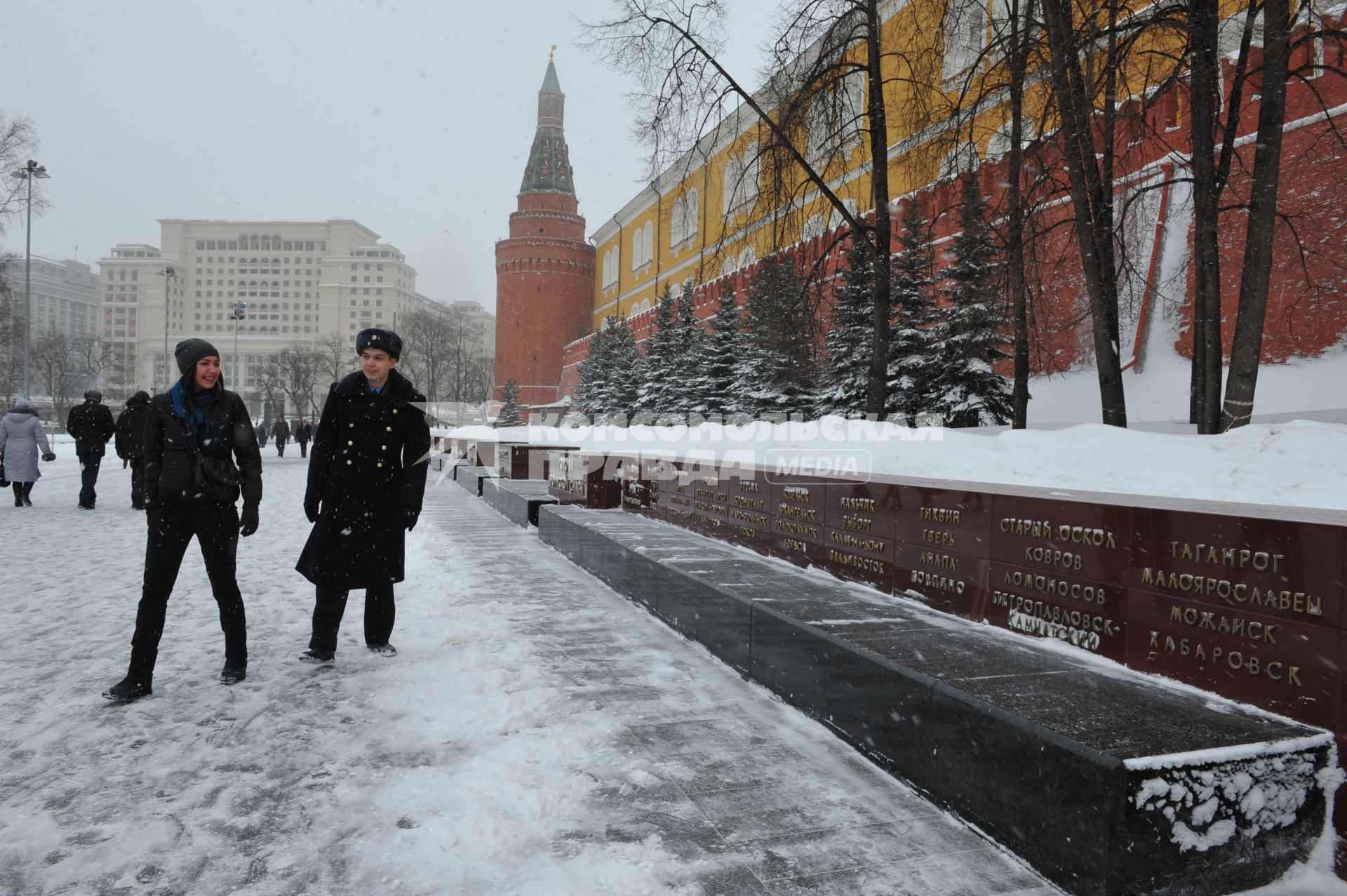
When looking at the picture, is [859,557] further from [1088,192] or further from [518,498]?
[518,498]

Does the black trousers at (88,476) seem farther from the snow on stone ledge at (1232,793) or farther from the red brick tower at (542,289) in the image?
the red brick tower at (542,289)

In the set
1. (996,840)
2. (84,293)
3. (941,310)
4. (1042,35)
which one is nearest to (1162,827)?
(996,840)

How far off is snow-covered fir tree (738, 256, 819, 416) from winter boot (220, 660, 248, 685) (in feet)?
38.3

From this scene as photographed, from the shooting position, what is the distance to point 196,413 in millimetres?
3875

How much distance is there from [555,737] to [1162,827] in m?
2.18

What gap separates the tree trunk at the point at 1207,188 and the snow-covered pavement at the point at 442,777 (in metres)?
4.26

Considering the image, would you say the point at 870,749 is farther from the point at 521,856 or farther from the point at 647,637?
the point at 647,637

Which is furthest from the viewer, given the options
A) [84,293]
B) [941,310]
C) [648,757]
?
[84,293]

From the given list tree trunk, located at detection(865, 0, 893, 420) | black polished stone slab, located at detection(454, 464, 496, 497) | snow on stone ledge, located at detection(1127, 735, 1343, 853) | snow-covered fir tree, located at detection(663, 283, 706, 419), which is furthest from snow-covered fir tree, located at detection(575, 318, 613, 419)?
snow on stone ledge, located at detection(1127, 735, 1343, 853)

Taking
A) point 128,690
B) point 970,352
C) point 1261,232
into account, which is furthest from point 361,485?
point 970,352

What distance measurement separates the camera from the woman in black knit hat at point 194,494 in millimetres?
3717

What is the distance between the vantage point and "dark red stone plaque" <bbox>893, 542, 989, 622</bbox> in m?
4.53

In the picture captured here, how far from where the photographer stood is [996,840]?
259 cm

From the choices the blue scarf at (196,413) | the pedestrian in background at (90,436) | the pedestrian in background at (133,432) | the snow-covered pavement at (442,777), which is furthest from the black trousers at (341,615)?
the pedestrian in background at (90,436)
